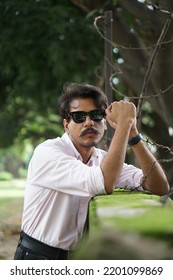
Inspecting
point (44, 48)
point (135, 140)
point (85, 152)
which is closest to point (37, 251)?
point (85, 152)

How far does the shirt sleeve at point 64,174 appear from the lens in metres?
2.95

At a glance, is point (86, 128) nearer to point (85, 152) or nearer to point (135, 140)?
point (85, 152)

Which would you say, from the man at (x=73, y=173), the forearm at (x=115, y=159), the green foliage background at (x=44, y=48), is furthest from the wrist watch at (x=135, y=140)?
the green foliage background at (x=44, y=48)

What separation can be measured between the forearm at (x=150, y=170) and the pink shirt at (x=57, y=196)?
16.8 inches

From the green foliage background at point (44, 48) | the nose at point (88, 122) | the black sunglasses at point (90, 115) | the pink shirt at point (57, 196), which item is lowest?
the pink shirt at point (57, 196)

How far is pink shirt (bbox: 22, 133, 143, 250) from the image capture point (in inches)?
118

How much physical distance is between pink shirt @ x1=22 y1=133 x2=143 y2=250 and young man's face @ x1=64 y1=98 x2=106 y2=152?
0.48ft

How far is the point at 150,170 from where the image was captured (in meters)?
3.42

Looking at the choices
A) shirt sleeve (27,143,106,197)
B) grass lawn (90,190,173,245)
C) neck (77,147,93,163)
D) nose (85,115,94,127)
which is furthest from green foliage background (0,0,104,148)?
grass lawn (90,190,173,245)

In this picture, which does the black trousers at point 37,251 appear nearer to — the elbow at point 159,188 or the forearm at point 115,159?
the forearm at point 115,159

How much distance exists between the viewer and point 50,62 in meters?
12.1
